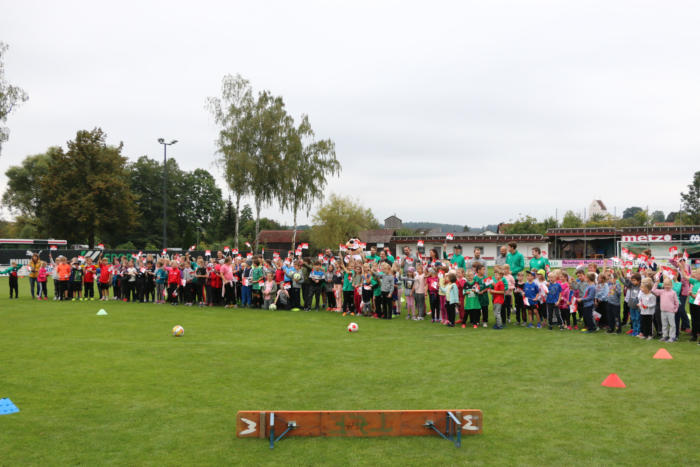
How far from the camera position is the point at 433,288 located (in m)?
16.1

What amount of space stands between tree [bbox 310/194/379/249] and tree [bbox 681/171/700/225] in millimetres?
59020

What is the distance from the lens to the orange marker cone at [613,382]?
8.24 meters

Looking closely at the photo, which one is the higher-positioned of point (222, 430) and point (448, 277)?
point (448, 277)

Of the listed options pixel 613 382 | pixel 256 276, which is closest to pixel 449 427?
pixel 613 382

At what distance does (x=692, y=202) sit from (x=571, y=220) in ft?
69.4

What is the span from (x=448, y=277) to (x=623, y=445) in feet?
31.5

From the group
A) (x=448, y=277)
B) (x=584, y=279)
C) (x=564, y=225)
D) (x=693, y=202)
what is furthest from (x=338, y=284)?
(x=693, y=202)

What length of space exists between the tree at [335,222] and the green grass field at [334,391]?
5417cm

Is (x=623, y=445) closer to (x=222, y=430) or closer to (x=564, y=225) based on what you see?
(x=222, y=430)

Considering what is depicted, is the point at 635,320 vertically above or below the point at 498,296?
below

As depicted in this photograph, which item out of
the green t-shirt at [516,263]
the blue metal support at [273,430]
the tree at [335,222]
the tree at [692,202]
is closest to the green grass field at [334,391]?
the blue metal support at [273,430]

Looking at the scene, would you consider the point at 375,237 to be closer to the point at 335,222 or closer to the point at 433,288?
the point at 335,222

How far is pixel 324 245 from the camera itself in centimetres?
6862

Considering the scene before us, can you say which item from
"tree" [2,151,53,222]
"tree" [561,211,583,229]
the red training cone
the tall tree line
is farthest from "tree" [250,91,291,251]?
"tree" [561,211,583,229]
